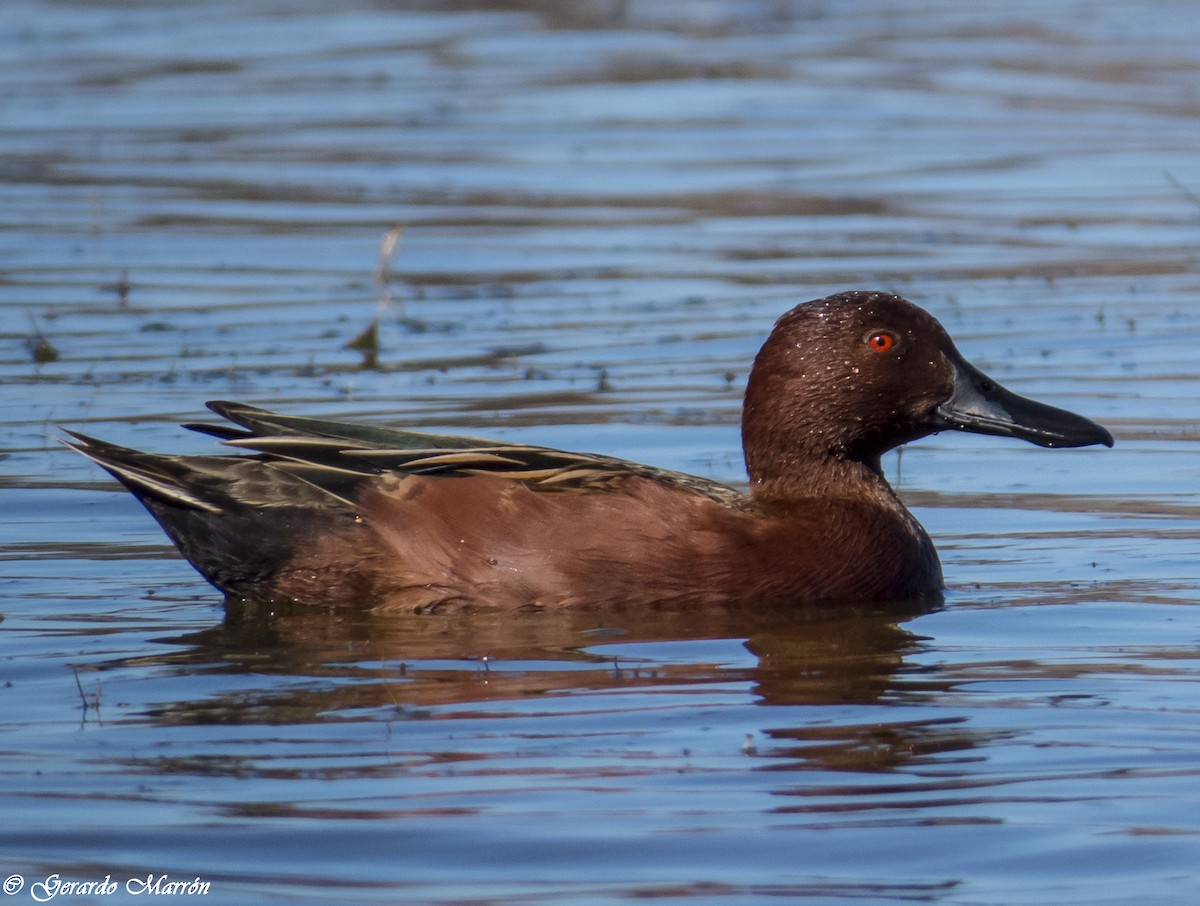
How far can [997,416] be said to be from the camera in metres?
7.15

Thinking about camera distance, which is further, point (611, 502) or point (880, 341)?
point (880, 341)

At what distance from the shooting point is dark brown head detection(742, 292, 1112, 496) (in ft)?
23.2

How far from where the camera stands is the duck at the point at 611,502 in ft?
21.6

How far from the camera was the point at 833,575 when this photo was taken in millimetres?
6793

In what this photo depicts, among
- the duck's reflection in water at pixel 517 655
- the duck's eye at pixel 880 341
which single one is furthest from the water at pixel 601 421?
the duck's eye at pixel 880 341

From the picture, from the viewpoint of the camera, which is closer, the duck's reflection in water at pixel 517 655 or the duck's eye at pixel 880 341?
the duck's reflection in water at pixel 517 655

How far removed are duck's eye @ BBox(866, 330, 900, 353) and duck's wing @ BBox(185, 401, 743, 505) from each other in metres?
0.65

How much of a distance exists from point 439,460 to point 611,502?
546 millimetres

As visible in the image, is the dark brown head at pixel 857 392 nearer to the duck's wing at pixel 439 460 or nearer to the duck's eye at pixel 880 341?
the duck's eye at pixel 880 341

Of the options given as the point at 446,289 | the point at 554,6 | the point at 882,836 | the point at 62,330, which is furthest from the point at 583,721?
the point at 554,6

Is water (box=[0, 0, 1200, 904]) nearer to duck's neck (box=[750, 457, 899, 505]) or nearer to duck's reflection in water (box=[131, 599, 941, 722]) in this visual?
duck's reflection in water (box=[131, 599, 941, 722])

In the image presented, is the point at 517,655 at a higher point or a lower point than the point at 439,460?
lower

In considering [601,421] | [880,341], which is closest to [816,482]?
[880,341]

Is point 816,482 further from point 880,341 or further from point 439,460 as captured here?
point 439,460
